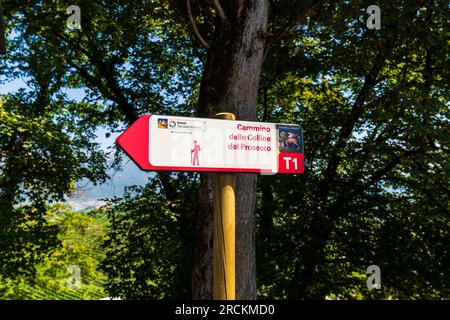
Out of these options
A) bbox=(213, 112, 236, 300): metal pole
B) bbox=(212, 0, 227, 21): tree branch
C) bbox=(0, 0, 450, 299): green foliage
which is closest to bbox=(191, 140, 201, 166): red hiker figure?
bbox=(213, 112, 236, 300): metal pole

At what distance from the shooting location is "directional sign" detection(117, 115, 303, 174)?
177cm

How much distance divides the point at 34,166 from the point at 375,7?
24.5 feet

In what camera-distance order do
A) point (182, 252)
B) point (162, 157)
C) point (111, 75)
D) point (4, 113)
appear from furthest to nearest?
point (111, 75) → point (4, 113) → point (182, 252) → point (162, 157)

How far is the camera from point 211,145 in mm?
1843

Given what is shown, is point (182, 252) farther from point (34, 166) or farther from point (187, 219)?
point (34, 166)

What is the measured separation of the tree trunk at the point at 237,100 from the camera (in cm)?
363

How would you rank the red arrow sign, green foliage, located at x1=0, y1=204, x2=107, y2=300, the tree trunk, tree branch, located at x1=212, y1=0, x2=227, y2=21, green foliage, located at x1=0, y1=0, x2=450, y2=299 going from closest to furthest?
the red arrow sign
the tree trunk
tree branch, located at x1=212, y1=0, x2=227, y2=21
green foliage, located at x1=0, y1=0, x2=450, y2=299
green foliage, located at x1=0, y1=204, x2=107, y2=300

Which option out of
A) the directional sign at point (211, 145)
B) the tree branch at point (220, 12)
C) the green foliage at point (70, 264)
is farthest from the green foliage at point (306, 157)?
the green foliage at point (70, 264)

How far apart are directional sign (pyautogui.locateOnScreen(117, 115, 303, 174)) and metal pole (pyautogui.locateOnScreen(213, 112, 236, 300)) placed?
77mm

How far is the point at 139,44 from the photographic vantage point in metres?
10.5

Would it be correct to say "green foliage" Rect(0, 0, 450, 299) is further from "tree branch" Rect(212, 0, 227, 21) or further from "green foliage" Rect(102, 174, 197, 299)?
"tree branch" Rect(212, 0, 227, 21)

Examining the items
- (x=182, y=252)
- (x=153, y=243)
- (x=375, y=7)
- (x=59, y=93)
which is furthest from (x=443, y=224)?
(x=59, y=93)

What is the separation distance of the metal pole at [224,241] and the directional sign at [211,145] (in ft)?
0.25

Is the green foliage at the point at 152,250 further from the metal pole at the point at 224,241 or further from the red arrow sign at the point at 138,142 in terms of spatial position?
the red arrow sign at the point at 138,142
